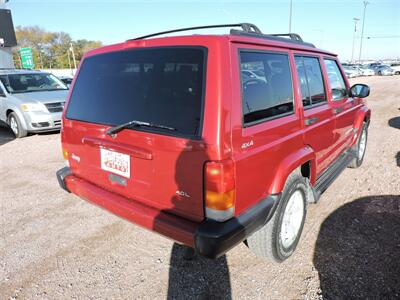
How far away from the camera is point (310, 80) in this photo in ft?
10.2

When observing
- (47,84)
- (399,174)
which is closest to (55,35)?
(47,84)

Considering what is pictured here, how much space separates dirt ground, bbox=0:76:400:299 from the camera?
7.95 feet

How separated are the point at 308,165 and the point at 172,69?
5.58 feet

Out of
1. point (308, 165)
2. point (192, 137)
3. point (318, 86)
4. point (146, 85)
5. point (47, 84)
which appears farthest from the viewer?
point (47, 84)

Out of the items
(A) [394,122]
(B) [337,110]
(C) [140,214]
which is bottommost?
(A) [394,122]

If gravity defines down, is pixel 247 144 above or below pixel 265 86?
below

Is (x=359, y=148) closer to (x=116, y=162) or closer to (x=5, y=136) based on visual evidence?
(x=116, y=162)

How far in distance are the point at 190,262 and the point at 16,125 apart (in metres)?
6.96

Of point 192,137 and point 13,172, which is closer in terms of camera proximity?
point 192,137

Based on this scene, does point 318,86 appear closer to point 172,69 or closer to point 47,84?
point 172,69

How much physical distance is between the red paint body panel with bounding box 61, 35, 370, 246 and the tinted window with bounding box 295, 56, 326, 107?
5.0 inches

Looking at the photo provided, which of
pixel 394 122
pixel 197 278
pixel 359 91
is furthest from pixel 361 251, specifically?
pixel 394 122

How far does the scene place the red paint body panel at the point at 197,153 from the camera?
6.44ft

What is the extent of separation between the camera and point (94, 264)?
9.04 feet
